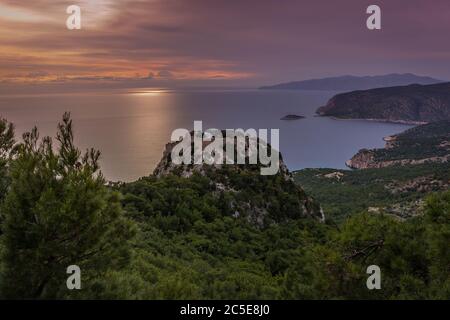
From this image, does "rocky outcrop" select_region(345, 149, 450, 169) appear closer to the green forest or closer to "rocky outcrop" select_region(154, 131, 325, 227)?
"rocky outcrop" select_region(154, 131, 325, 227)

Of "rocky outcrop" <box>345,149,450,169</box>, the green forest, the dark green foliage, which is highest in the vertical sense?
the green forest

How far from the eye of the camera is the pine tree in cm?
900

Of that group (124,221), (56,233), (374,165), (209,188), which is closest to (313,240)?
(209,188)

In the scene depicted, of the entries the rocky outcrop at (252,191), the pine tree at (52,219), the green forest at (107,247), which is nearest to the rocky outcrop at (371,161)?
the rocky outcrop at (252,191)

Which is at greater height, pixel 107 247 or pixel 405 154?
pixel 107 247

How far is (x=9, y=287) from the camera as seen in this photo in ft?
29.9

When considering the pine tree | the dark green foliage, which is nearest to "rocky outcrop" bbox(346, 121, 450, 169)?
the dark green foliage

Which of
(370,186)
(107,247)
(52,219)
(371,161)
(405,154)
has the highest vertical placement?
(52,219)

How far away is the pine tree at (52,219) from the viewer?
9000 mm

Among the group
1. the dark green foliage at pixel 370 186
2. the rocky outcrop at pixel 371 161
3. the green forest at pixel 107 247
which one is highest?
the green forest at pixel 107 247

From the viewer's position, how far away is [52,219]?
8.85 m

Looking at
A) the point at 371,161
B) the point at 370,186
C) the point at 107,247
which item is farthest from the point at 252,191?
the point at 371,161

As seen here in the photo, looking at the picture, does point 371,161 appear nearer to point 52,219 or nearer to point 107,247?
point 107,247

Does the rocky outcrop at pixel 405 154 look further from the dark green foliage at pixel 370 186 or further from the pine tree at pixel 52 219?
the pine tree at pixel 52 219
